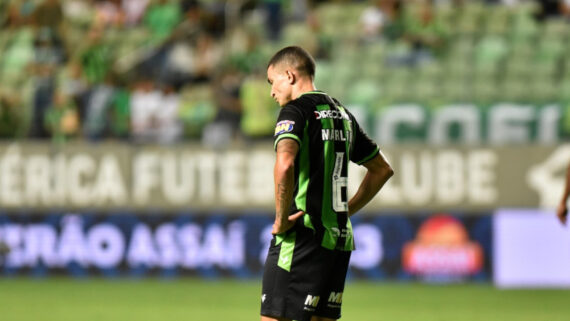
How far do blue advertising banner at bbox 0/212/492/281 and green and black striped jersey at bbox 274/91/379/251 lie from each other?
10.2m

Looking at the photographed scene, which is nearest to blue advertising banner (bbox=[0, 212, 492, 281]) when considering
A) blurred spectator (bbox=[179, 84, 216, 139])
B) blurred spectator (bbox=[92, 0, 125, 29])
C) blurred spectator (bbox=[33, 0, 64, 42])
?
blurred spectator (bbox=[179, 84, 216, 139])

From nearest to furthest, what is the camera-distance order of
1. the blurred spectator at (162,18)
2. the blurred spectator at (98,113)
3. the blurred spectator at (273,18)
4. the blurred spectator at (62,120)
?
the blurred spectator at (98,113) < the blurred spectator at (62,120) < the blurred spectator at (273,18) < the blurred spectator at (162,18)

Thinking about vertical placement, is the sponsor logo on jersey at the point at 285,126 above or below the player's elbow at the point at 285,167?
above

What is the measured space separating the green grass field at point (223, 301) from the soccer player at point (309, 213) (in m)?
5.96

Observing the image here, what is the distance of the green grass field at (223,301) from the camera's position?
12.0 metres

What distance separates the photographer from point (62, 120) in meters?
17.2

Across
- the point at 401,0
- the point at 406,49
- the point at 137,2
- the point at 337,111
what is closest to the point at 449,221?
the point at 406,49

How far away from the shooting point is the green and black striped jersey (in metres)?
5.63

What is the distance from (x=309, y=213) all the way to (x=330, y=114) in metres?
0.51

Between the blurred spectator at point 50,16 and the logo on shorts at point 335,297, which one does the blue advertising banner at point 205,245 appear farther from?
the logo on shorts at point 335,297

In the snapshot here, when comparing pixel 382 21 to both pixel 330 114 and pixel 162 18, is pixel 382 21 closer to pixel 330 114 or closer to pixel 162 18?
pixel 162 18

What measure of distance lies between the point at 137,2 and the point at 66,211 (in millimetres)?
5546

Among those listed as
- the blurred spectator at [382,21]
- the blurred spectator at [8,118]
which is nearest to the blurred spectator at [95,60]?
the blurred spectator at [8,118]

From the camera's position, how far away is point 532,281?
51.0 feet
